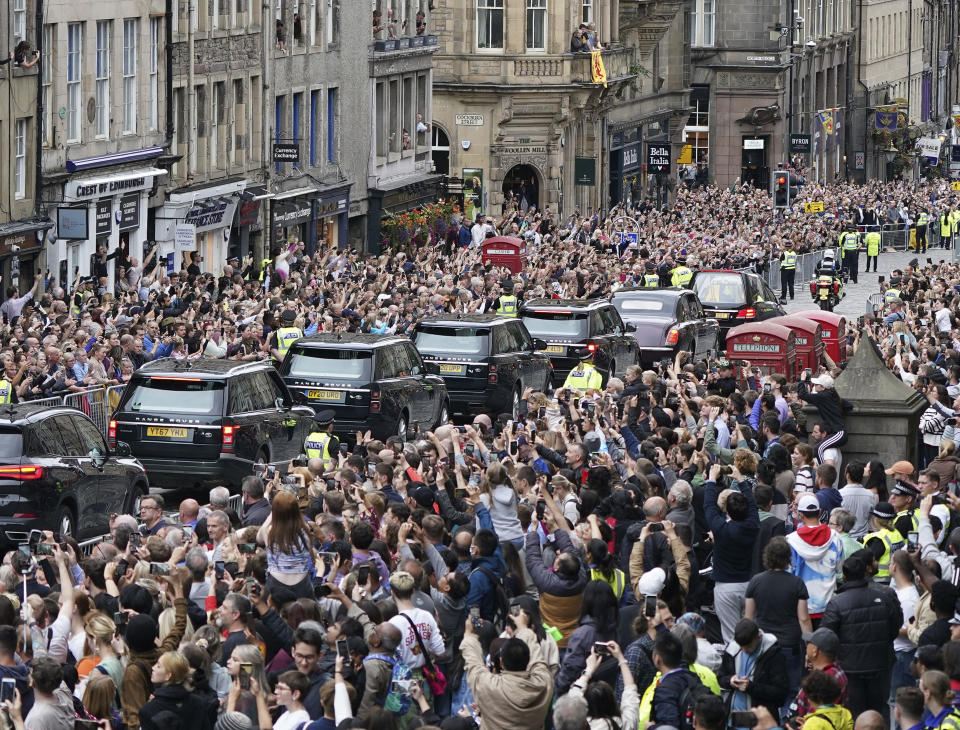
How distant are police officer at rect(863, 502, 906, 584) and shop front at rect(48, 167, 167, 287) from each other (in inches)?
947

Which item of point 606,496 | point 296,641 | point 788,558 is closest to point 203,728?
point 296,641

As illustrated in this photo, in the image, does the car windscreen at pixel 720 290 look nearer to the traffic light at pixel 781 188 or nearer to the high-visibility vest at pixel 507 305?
the high-visibility vest at pixel 507 305

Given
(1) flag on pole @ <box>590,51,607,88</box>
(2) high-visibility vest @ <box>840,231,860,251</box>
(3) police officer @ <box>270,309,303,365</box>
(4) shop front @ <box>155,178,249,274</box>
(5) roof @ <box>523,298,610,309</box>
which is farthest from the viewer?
(1) flag on pole @ <box>590,51,607,88</box>

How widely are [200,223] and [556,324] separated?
A: 44.4 feet

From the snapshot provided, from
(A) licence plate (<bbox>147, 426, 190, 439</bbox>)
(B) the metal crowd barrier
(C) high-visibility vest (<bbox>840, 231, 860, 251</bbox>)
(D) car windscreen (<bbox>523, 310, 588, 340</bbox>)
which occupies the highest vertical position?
(C) high-visibility vest (<bbox>840, 231, 860, 251</bbox>)

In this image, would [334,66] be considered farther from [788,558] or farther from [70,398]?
[788,558]

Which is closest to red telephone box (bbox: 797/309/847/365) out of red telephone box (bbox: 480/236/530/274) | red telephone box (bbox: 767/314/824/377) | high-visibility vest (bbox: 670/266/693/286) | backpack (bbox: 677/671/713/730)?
red telephone box (bbox: 767/314/824/377)

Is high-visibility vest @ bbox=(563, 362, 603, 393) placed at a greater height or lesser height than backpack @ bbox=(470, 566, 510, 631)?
greater

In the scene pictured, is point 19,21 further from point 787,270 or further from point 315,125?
point 787,270

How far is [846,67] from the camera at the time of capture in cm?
10581

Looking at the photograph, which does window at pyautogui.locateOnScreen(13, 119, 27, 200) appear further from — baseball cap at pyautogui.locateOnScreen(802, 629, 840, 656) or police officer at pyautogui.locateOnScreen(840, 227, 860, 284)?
police officer at pyautogui.locateOnScreen(840, 227, 860, 284)

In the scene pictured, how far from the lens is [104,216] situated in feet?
128

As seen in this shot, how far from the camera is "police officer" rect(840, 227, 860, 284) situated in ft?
200

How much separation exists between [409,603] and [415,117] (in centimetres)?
4996
